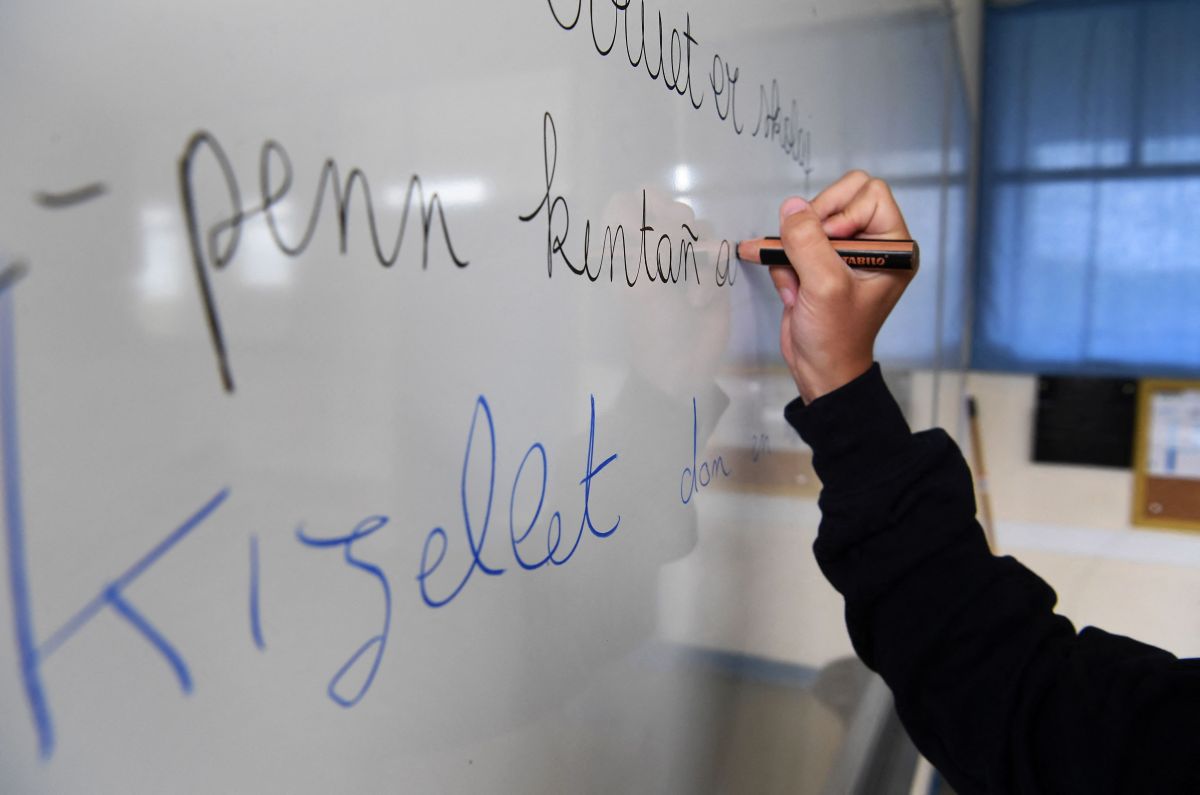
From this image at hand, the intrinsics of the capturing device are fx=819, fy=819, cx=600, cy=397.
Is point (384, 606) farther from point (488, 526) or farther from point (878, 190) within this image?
point (878, 190)

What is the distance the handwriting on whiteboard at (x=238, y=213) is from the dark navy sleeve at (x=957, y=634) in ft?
1.26

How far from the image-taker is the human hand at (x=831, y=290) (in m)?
0.56

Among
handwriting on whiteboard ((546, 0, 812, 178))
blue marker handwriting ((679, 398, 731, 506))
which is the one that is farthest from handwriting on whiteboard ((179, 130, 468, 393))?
blue marker handwriting ((679, 398, 731, 506))

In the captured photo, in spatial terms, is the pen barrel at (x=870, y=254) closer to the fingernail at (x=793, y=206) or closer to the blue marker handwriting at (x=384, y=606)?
the fingernail at (x=793, y=206)

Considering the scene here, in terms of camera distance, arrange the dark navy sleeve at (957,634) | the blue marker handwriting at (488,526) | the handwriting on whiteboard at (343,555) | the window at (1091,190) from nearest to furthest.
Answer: the handwriting on whiteboard at (343,555)
the blue marker handwriting at (488,526)
the dark navy sleeve at (957,634)
the window at (1091,190)

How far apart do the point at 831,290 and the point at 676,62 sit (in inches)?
7.4

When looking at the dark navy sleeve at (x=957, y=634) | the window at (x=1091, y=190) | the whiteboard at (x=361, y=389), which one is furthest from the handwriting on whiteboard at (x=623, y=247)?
the window at (x=1091, y=190)

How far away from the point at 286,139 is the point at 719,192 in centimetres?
36

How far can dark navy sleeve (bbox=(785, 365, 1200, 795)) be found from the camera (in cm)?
48

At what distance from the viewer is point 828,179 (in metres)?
0.80

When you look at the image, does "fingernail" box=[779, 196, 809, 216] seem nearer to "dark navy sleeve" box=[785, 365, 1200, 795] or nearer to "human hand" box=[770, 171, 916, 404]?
"human hand" box=[770, 171, 916, 404]

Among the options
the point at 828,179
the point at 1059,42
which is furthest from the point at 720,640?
the point at 1059,42

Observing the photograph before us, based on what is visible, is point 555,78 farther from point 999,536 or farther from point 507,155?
point 999,536

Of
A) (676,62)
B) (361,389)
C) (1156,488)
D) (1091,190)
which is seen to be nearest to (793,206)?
(676,62)
